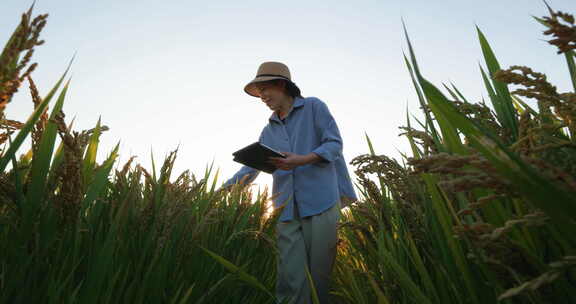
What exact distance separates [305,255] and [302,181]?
63cm

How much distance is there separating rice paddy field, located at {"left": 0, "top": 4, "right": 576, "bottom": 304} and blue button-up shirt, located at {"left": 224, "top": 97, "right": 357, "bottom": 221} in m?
1.35

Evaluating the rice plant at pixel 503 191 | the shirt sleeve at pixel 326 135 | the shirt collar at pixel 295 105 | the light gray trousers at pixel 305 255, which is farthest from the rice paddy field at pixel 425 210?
the shirt collar at pixel 295 105

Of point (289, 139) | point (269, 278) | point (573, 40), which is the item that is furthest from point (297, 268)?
point (573, 40)

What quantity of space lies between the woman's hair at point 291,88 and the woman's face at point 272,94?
30 mm

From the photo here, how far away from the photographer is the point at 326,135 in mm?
3389

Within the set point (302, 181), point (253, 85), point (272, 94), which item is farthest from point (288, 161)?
point (253, 85)

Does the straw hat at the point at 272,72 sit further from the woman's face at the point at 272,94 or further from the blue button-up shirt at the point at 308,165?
the blue button-up shirt at the point at 308,165

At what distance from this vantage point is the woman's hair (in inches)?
150

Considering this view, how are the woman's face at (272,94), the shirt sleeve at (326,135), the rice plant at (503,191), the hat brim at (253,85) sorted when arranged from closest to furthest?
the rice plant at (503,191) < the shirt sleeve at (326,135) < the hat brim at (253,85) < the woman's face at (272,94)

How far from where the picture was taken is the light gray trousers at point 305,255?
3.05 metres

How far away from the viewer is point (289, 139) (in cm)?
370

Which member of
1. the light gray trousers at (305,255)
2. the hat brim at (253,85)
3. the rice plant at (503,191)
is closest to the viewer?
the rice plant at (503,191)

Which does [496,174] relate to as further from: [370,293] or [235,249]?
[235,249]

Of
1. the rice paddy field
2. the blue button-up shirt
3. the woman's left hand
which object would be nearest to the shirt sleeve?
the blue button-up shirt
